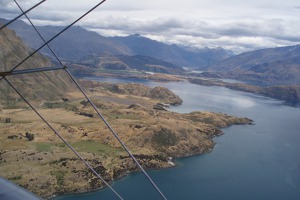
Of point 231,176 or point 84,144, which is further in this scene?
point 84,144

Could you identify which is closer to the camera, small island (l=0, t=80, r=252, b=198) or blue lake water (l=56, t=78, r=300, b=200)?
small island (l=0, t=80, r=252, b=198)

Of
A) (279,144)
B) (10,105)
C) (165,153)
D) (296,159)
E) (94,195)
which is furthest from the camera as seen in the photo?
(10,105)

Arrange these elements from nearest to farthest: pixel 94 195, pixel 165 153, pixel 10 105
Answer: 1. pixel 94 195
2. pixel 165 153
3. pixel 10 105

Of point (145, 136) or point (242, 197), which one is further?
point (145, 136)

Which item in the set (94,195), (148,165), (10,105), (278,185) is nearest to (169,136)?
(148,165)

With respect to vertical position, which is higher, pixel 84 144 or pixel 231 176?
pixel 84 144

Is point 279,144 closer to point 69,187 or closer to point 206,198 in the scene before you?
point 206,198

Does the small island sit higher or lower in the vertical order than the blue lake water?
higher

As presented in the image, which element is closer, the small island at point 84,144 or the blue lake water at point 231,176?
the small island at point 84,144
